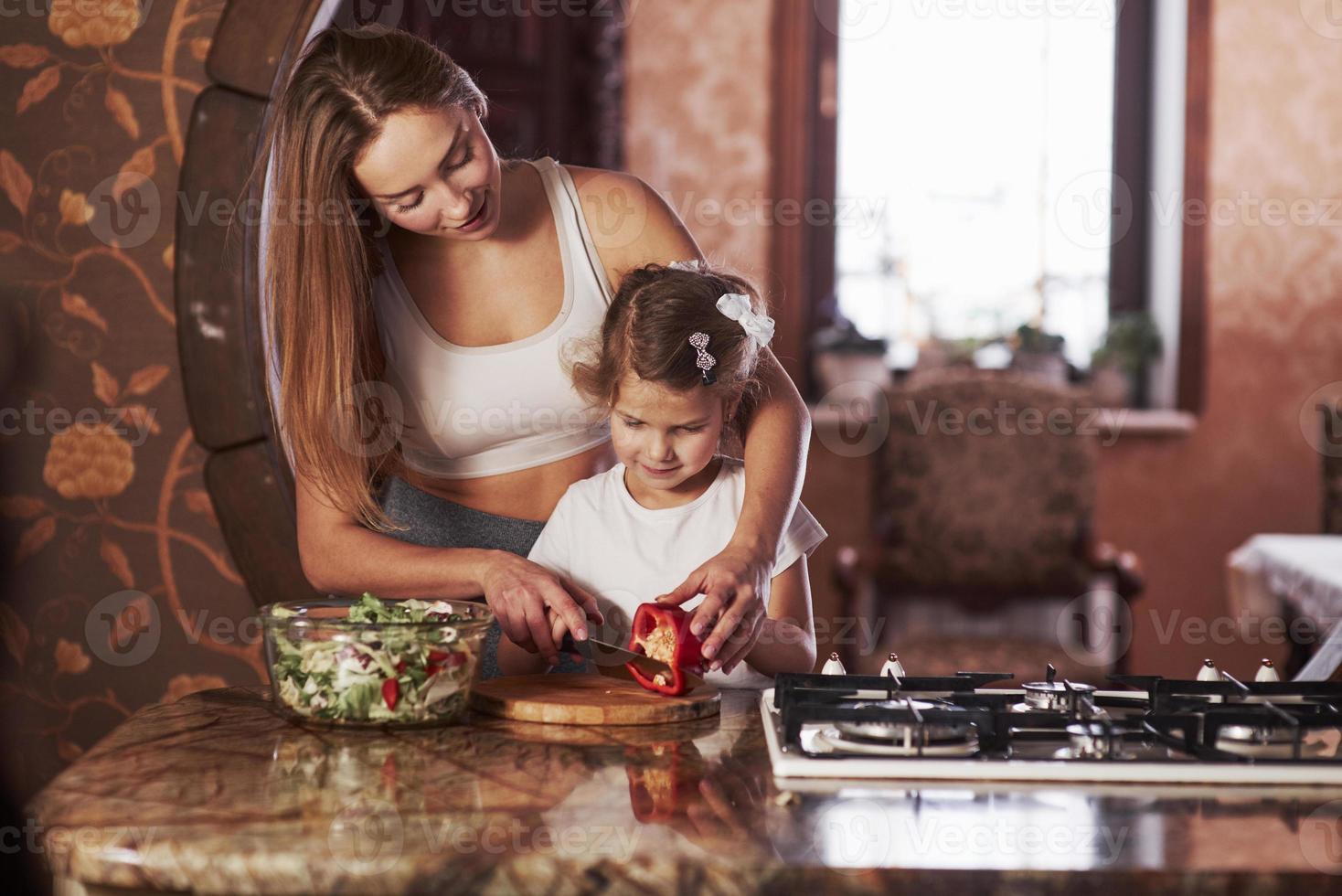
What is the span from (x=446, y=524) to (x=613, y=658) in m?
0.37

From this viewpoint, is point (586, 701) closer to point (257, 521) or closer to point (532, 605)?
point (532, 605)

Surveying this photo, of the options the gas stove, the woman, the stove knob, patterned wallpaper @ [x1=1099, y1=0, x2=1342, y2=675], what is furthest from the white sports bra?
patterned wallpaper @ [x1=1099, y1=0, x2=1342, y2=675]

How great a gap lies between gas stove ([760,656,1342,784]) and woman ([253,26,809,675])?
0.24m

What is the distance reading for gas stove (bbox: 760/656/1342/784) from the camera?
102 centimetres

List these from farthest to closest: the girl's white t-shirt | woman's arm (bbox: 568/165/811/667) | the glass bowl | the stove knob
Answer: the girl's white t-shirt, woman's arm (bbox: 568/165/811/667), the stove knob, the glass bowl

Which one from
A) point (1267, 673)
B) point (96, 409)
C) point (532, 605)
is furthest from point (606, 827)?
point (96, 409)

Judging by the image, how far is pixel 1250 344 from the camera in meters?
4.00

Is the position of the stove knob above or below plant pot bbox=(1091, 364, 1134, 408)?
below

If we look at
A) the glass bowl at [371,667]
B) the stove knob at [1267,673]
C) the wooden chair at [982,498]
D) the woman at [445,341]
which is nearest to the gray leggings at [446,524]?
the woman at [445,341]

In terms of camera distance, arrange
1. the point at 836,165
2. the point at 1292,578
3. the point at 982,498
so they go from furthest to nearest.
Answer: the point at 836,165
the point at 982,498
the point at 1292,578

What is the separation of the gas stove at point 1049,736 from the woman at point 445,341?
9.3 inches

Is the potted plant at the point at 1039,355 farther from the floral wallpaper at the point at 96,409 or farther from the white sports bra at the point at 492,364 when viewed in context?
the floral wallpaper at the point at 96,409

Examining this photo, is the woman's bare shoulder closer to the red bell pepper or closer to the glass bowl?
the red bell pepper

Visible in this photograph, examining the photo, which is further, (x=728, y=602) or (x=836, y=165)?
(x=836, y=165)
